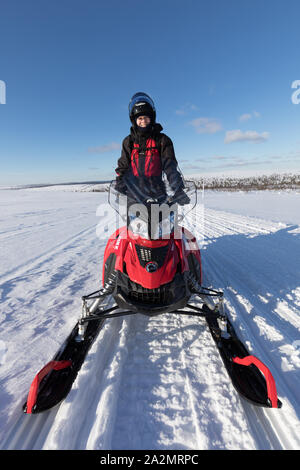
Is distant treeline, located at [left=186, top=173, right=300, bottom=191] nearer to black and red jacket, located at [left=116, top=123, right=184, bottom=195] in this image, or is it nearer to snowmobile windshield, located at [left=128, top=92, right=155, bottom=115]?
snowmobile windshield, located at [left=128, top=92, right=155, bottom=115]

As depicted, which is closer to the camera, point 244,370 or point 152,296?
point 244,370

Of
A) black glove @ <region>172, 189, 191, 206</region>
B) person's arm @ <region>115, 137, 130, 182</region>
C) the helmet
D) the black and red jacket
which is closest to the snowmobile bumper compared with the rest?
black glove @ <region>172, 189, 191, 206</region>

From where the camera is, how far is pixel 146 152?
299cm

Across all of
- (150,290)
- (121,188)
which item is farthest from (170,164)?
(150,290)

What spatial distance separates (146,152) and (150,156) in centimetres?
10

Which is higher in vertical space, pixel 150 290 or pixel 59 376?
pixel 150 290

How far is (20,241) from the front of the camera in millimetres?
6742

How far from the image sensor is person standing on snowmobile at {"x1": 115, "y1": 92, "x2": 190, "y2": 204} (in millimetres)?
2695

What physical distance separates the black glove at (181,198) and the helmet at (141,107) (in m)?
1.32

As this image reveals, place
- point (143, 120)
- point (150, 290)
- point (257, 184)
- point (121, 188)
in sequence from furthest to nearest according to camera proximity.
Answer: point (257, 184), point (143, 120), point (121, 188), point (150, 290)

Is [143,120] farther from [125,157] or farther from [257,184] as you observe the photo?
[257,184]

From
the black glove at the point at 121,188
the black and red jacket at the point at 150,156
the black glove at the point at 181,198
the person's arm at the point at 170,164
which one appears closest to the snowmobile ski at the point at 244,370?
the black glove at the point at 181,198

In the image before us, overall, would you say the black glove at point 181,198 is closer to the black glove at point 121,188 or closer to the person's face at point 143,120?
the black glove at point 121,188
